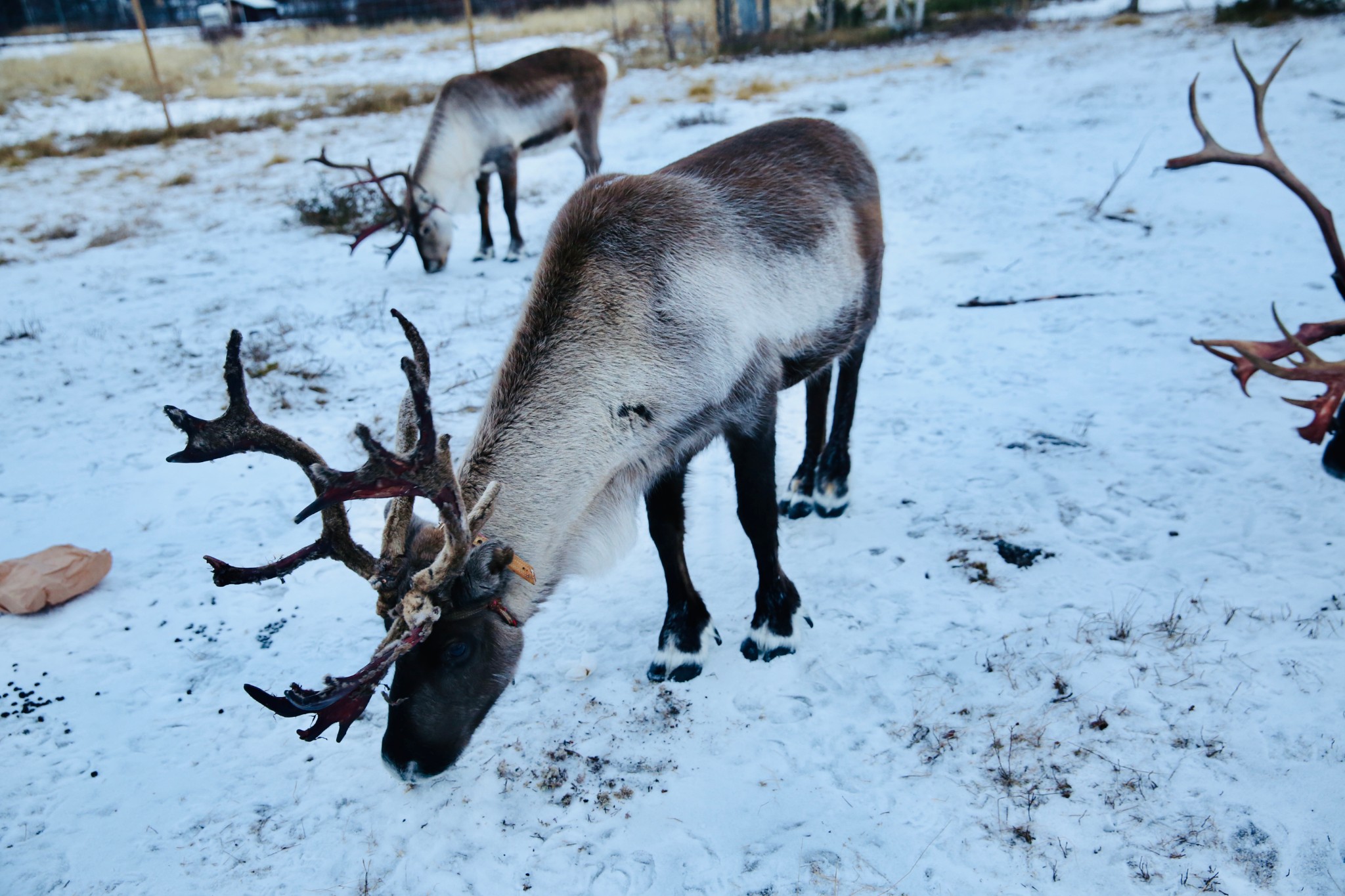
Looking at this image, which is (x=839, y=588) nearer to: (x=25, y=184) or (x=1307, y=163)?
(x=1307, y=163)

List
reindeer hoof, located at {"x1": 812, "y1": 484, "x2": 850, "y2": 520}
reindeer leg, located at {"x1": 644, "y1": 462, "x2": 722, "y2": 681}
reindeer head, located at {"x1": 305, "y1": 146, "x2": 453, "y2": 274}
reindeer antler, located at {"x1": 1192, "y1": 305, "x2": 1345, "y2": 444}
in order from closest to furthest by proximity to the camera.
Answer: reindeer antler, located at {"x1": 1192, "y1": 305, "x2": 1345, "y2": 444}
reindeer leg, located at {"x1": 644, "y1": 462, "x2": 722, "y2": 681}
reindeer hoof, located at {"x1": 812, "y1": 484, "x2": 850, "y2": 520}
reindeer head, located at {"x1": 305, "y1": 146, "x2": 453, "y2": 274}

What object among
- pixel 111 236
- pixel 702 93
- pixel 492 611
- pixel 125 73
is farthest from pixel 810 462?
pixel 125 73

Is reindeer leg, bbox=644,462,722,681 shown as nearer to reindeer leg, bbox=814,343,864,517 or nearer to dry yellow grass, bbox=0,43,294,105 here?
reindeer leg, bbox=814,343,864,517

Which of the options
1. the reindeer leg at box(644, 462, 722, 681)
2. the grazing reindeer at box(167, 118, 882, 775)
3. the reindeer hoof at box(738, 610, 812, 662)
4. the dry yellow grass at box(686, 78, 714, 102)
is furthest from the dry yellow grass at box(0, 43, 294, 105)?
the reindeer hoof at box(738, 610, 812, 662)

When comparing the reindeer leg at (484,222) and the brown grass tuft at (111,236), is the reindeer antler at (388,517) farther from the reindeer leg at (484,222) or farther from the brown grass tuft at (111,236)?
the brown grass tuft at (111,236)

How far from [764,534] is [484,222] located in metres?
5.70

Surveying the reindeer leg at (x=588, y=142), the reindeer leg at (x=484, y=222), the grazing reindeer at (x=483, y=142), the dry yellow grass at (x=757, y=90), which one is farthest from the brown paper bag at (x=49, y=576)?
the dry yellow grass at (x=757, y=90)

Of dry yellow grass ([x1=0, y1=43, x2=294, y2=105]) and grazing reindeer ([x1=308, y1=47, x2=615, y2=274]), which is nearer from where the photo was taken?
grazing reindeer ([x1=308, y1=47, x2=615, y2=274])

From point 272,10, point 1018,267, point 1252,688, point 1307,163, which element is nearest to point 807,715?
point 1252,688

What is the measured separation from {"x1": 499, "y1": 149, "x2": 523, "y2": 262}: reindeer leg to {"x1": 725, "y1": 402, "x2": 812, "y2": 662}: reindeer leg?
5.35 metres

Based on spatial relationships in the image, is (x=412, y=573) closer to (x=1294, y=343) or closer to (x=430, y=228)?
(x=1294, y=343)

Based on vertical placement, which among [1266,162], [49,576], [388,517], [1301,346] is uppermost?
[1266,162]

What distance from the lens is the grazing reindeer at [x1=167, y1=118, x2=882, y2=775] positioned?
1.84 metres

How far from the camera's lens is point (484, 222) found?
7.44m
